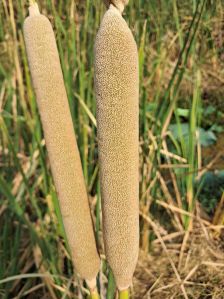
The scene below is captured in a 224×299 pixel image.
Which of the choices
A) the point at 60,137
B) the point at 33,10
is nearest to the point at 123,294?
the point at 60,137

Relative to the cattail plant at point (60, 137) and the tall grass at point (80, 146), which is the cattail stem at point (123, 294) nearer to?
the cattail plant at point (60, 137)

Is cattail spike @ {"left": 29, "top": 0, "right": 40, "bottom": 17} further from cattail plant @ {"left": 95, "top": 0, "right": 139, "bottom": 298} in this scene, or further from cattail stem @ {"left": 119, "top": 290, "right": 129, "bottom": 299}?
cattail stem @ {"left": 119, "top": 290, "right": 129, "bottom": 299}

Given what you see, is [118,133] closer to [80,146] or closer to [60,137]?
[60,137]

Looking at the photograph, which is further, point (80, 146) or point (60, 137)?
point (80, 146)

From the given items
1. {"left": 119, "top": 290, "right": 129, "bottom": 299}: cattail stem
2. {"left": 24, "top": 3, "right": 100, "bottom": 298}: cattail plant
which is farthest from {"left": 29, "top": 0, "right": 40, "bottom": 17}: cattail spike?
{"left": 119, "top": 290, "right": 129, "bottom": 299}: cattail stem

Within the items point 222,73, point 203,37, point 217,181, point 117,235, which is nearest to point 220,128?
point 222,73

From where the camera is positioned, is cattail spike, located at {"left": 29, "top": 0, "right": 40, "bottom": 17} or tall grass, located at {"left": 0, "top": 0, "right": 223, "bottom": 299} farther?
tall grass, located at {"left": 0, "top": 0, "right": 223, "bottom": 299}
